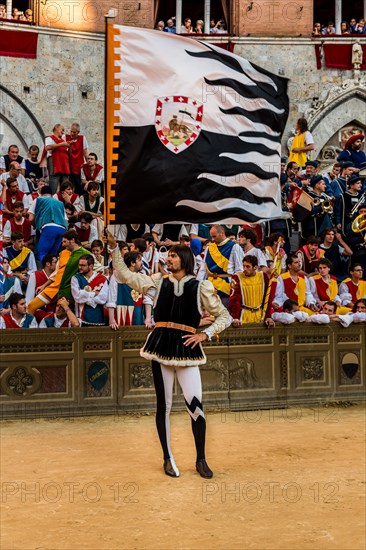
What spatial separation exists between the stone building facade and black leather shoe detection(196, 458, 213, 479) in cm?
1477

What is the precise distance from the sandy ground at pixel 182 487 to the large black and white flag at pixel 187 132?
8.63 feet

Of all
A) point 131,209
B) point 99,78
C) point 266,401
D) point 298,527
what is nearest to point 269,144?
point 131,209

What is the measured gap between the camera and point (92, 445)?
28.7 ft

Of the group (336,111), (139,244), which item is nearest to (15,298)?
(139,244)

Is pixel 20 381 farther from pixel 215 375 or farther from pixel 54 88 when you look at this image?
pixel 54 88

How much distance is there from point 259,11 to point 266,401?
15.0m

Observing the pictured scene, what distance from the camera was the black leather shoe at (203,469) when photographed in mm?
7449

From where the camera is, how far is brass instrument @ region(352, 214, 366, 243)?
13.2 m

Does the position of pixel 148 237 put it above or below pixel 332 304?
above

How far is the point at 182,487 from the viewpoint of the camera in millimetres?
7168

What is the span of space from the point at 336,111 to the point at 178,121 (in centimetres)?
1466

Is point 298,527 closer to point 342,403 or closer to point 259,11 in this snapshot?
point 342,403

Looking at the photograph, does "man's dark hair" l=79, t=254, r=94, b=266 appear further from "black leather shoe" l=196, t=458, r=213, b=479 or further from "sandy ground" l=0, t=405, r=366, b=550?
"black leather shoe" l=196, t=458, r=213, b=479

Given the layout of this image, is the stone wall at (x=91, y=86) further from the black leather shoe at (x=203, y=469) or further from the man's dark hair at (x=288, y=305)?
the black leather shoe at (x=203, y=469)
